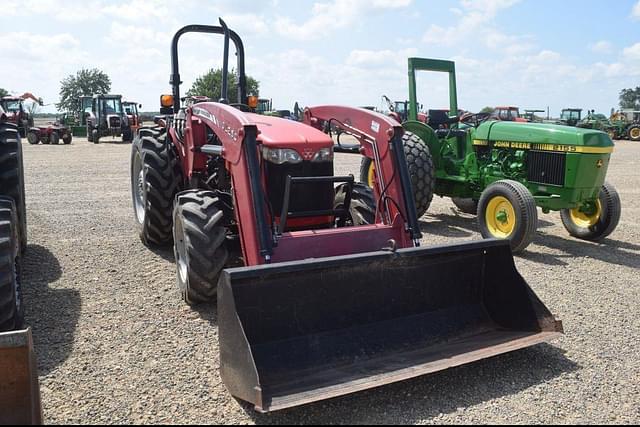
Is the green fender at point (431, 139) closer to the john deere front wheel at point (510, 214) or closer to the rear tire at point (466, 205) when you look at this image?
the rear tire at point (466, 205)

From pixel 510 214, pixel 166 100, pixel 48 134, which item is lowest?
pixel 510 214

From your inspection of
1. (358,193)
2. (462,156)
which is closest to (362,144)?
(358,193)

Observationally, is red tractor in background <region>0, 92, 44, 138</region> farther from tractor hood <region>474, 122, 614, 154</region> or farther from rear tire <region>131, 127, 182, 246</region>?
tractor hood <region>474, 122, 614, 154</region>

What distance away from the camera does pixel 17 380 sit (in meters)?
2.46

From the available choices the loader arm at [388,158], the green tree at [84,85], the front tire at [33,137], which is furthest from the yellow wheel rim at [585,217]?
the green tree at [84,85]

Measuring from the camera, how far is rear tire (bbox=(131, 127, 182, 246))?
526 centimetres

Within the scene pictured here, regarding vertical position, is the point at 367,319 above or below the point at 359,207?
below

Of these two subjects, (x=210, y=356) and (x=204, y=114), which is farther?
(x=204, y=114)

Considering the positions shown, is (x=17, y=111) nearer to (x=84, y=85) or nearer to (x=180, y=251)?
(x=180, y=251)

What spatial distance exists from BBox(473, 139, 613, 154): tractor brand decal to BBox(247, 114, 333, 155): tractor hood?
11.4 feet

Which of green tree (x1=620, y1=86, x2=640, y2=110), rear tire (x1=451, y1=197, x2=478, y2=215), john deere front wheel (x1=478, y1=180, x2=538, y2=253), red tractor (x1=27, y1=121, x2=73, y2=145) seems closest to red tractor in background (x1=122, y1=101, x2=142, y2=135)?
red tractor (x1=27, y1=121, x2=73, y2=145)

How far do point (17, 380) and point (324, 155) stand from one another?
7.93 ft

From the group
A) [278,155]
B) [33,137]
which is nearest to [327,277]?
[278,155]

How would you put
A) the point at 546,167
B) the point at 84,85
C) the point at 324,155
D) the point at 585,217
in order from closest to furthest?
the point at 324,155 → the point at 546,167 → the point at 585,217 → the point at 84,85
